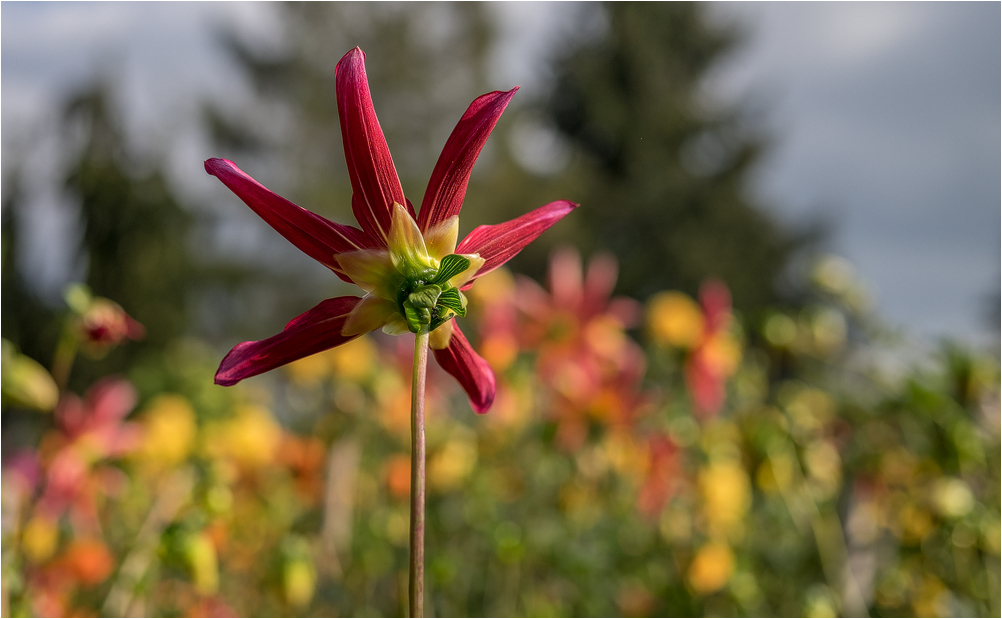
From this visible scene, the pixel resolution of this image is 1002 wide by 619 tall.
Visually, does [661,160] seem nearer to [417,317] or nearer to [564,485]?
[564,485]

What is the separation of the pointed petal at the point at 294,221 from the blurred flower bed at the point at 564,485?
1.14ft

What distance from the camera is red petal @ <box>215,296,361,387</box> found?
233 mm

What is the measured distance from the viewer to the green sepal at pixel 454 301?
0.22m

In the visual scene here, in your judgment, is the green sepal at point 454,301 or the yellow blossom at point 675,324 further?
the yellow blossom at point 675,324

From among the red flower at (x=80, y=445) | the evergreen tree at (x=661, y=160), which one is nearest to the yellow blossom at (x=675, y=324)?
the red flower at (x=80, y=445)

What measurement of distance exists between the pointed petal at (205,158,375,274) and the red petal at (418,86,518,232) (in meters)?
0.03

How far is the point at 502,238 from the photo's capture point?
25cm

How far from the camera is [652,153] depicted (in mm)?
9852

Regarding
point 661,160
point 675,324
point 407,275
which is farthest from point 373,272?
point 661,160

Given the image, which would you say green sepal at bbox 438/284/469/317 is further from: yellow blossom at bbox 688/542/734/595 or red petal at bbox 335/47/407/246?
yellow blossom at bbox 688/542/734/595

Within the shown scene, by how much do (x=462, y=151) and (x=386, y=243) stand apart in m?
0.04

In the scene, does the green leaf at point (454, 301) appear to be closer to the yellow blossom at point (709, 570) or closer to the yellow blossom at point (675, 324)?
the yellow blossom at point (709, 570)

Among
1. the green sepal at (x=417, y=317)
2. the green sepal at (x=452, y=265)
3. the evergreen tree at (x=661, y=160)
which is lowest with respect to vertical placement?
the green sepal at (x=417, y=317)

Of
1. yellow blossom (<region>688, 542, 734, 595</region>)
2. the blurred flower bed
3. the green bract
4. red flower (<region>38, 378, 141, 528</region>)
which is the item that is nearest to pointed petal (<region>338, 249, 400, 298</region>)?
the green bract
